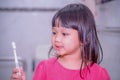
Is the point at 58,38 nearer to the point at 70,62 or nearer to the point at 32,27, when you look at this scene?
the point at 70,62

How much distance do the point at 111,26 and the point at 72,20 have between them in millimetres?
790

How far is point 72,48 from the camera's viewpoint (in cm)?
101

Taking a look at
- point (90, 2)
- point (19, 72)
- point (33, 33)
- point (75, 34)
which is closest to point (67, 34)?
point (75, 34)

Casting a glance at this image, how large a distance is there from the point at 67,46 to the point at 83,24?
9 cm

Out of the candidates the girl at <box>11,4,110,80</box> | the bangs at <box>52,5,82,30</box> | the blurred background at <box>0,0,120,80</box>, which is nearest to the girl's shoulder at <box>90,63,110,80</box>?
the girl at <box>11,4,110,80</box>

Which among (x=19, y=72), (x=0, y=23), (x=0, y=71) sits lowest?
(x=0, y=71)

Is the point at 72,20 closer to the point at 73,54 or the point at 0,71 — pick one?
the point at 73,54

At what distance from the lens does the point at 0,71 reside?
5.63 ft

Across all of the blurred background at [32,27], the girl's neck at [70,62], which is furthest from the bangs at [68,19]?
the blurred background at [32,27]

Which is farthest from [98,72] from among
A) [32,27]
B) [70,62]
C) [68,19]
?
[32,27]

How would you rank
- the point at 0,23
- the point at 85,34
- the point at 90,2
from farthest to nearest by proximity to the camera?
the point at 0,23
the point at 90,2
the point at 85,34

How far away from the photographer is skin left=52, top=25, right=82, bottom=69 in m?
0.98

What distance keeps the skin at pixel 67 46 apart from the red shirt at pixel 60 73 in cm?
2

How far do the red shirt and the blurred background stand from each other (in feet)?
2.24
